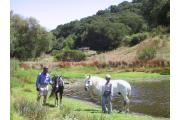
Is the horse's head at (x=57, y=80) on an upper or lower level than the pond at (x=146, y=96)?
upper

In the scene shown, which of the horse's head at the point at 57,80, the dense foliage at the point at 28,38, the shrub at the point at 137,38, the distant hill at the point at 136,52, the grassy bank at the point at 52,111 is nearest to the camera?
the grassy bank at the point at 52,111

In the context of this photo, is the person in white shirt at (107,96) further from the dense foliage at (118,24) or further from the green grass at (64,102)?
the dense foliage at (118,24)

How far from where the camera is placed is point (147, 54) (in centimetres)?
1418

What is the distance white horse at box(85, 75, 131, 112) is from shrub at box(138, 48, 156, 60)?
83cm

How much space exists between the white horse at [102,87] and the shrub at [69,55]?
611 mm

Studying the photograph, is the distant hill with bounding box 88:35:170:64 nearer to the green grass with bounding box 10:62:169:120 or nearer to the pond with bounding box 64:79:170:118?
the green grass with bounding box 10:62:169:120

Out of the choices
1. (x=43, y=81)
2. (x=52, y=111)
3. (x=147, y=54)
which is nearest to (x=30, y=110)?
(x=52, y=111)

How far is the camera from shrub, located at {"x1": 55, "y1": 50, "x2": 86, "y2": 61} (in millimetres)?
14406

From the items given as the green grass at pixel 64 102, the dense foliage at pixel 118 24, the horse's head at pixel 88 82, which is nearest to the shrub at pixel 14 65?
the green grass at pixel 64 102

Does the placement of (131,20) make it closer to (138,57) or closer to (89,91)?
(138,57)

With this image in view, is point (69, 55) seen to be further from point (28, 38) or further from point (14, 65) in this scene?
point (14, 65)

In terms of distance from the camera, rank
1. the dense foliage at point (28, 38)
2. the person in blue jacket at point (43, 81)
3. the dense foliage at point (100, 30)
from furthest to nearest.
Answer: the person in blue jacket at point (43, 81) → the dense foliage at point (28, 38) → the dense foliage at point (100, 30)

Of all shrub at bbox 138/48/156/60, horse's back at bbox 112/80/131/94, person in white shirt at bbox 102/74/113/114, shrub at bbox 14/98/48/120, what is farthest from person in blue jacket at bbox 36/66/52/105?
shrub at bbox 138/48/156/60

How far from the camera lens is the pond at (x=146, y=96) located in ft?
46.2
